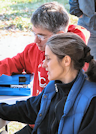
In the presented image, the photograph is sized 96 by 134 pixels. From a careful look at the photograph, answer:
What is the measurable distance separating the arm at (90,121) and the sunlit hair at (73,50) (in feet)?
0.65

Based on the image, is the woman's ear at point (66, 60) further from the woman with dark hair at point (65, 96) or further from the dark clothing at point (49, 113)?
the dark clothing at point (49, 113)

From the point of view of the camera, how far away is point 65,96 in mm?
1183

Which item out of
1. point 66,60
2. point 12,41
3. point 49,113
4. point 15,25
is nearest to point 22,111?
point 49,113

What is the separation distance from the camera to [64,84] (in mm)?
1189

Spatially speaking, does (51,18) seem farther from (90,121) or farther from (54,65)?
(90,121)

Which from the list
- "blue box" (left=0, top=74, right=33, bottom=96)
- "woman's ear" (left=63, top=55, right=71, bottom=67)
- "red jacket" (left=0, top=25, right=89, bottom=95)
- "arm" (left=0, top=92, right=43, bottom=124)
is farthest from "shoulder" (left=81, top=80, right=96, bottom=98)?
"blue box" (left=0, top=74, right=33, bottom=96)

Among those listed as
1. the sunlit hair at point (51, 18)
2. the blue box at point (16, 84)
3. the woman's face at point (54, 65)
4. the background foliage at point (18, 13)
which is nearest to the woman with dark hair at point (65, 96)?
the woman's face at point (54, 65)

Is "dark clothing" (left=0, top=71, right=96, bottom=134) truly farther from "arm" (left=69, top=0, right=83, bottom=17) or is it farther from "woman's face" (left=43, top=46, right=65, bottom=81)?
"arm" (left=69, top=0, right=83, bottom=17)

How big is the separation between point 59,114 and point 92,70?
0.35 meters

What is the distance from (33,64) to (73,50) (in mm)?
688

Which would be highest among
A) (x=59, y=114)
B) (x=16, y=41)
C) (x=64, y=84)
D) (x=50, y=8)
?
(x=50, y=8)

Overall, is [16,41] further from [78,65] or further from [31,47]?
[78,65]

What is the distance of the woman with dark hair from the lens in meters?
1.03

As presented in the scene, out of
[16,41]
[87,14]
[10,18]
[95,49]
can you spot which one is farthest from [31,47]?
[10,18]
